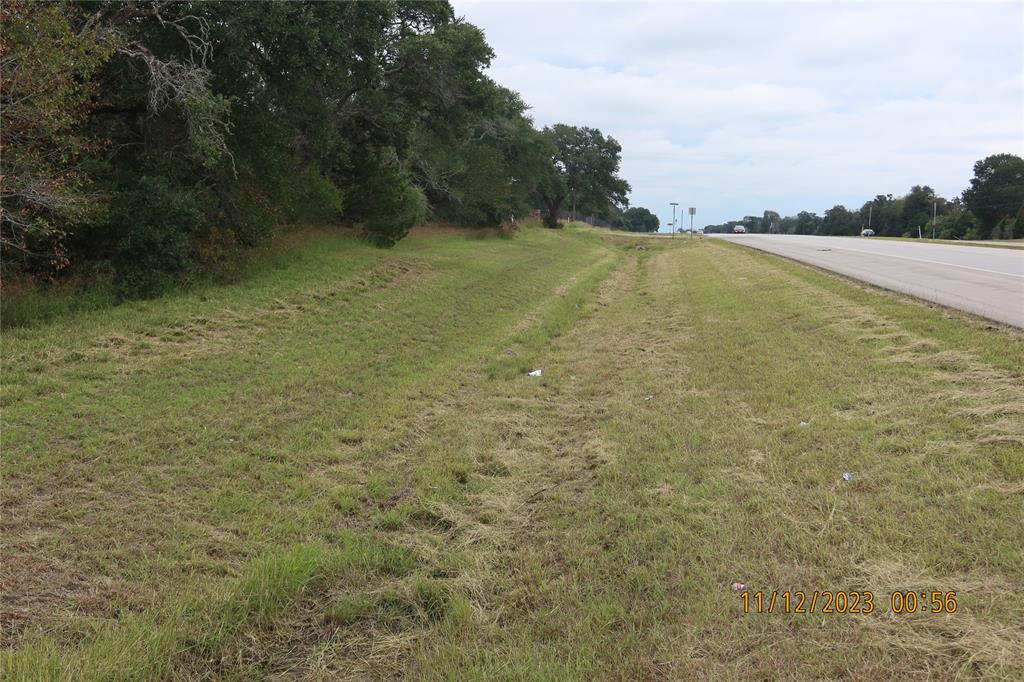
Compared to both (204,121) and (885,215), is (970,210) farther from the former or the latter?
(204,121)

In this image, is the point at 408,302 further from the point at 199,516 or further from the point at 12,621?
the point at 12,621

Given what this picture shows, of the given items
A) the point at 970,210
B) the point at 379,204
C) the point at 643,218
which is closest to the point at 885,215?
the point at 970,210

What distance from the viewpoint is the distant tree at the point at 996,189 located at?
70.9 m

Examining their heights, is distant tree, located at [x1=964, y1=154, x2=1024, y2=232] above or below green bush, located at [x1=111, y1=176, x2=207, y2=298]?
above

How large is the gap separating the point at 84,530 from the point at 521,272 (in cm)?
1664

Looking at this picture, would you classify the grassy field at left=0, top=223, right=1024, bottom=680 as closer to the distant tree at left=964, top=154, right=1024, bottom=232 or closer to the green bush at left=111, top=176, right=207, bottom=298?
the green bush at left=111, top=176, right=207, bottom=298

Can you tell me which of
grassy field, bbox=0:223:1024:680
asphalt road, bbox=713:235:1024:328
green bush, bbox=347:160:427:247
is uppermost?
green bush, bbox=347:160:427:247

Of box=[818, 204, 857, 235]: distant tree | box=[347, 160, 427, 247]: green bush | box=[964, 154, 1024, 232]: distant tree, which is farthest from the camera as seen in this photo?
box=[818, 204, 857, 235]: distant tree

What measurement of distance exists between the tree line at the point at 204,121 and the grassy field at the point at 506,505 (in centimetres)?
208

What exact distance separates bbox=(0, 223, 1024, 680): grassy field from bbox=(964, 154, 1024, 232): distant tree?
79907mm
